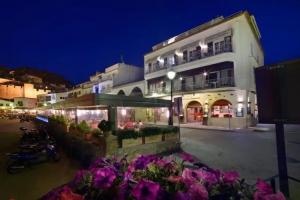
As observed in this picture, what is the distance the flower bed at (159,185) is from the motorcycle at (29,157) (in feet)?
26.1

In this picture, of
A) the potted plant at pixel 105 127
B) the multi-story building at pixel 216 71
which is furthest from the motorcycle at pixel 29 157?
the multi-story building at pixel 216 71

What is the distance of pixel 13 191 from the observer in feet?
20.0

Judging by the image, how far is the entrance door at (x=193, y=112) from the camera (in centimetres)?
2600

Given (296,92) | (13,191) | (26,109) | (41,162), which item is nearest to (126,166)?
(296,92)

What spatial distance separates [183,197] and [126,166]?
2.46 ft

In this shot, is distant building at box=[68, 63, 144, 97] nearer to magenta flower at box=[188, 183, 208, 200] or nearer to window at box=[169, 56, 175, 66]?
window at box=[169, 56, 175, 66]

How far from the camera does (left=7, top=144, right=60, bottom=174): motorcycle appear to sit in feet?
26.3

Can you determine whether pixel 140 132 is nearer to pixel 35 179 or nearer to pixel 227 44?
pixel 35 179

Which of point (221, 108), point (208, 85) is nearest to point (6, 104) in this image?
point (208, 85)

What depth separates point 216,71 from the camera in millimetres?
23344

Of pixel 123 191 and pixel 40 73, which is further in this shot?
pixel 40 73

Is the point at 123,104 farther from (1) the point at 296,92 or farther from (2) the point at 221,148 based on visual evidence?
(1) the point at 296,92

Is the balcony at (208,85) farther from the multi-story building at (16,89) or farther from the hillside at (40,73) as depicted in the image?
the hillside at (40,73)

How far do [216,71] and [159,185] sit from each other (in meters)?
23.4
